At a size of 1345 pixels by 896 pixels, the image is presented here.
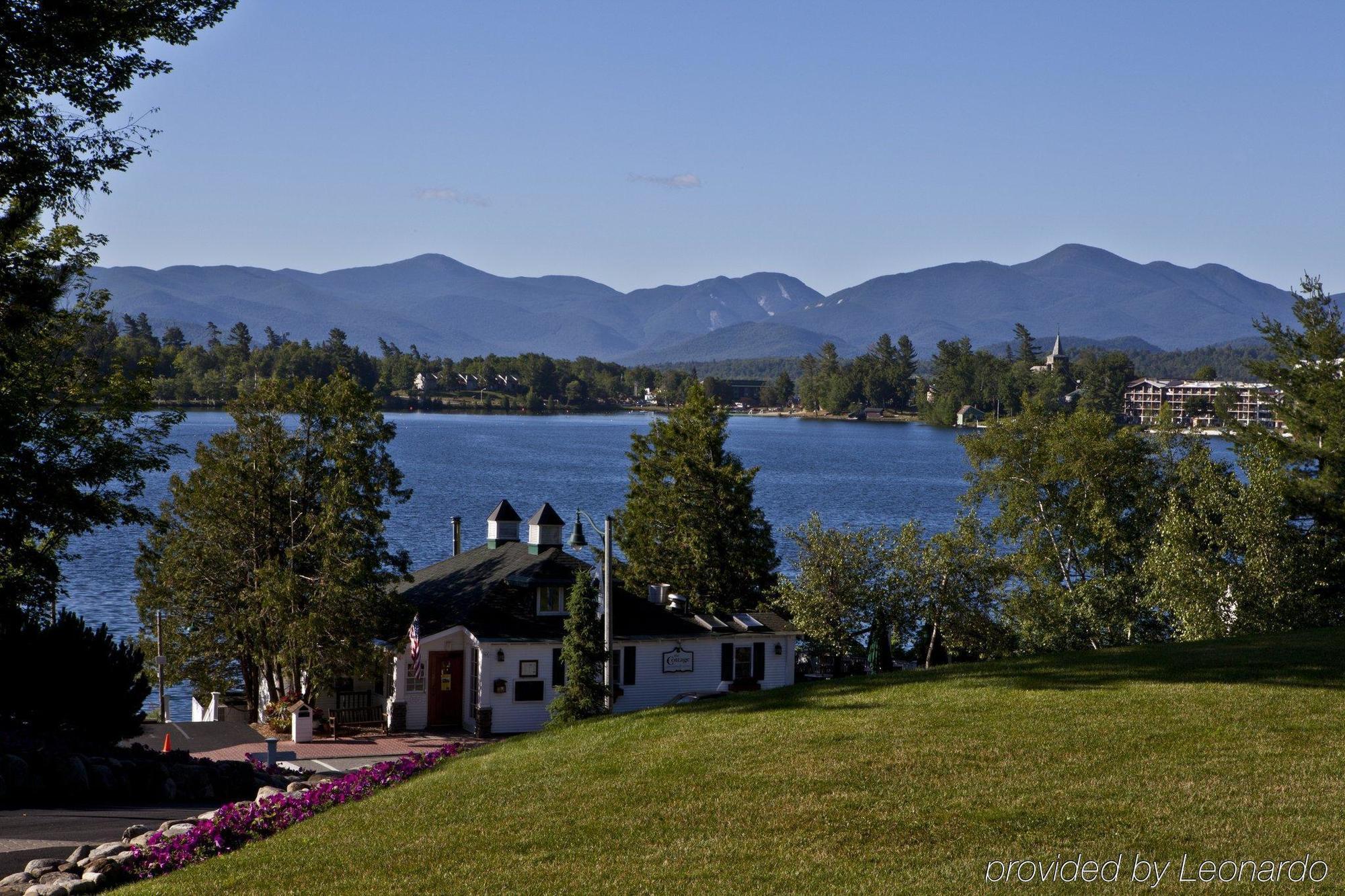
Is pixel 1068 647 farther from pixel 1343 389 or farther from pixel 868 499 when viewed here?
pixel 868 499

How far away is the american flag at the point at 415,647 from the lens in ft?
101

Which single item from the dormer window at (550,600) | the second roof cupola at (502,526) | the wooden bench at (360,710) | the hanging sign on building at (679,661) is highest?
the second roof cupola at (502,526)

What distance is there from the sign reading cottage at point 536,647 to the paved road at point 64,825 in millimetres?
11837

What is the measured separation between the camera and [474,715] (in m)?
32.6

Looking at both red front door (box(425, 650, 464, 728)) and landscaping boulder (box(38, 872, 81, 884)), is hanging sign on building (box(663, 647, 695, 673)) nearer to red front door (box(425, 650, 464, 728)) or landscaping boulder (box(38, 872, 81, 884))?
red front door (box(425, 650, 464, 728))

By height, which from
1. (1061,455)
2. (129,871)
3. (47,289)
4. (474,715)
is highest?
(47,289)

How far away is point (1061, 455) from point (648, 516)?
14.0 meters

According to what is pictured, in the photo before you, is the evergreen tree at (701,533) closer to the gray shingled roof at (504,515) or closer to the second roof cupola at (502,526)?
the gray shingled roof at (504,515)

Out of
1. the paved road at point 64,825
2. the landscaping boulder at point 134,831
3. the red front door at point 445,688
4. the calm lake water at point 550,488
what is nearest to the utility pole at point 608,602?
the red front door at point 445,688

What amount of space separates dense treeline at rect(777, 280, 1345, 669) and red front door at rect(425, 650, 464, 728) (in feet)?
34.8

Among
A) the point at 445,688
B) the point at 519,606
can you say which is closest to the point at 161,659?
the point at 445,688

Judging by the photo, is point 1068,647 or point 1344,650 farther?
point 1068,647

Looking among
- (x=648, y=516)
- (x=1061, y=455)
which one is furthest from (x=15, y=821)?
(x=1061, y=455)

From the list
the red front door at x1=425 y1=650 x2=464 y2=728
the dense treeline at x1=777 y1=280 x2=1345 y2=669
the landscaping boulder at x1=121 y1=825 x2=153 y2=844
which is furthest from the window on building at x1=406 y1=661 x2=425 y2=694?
the landscaping boulder at x1=121 y1=825 x2=153 y2=844
